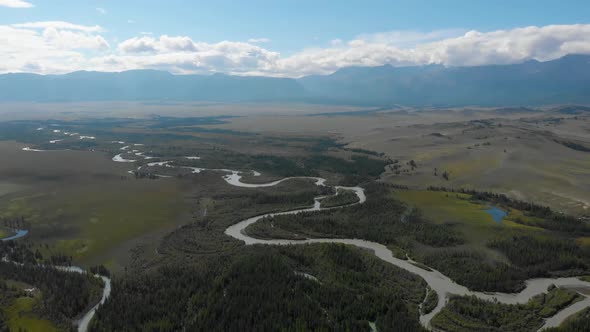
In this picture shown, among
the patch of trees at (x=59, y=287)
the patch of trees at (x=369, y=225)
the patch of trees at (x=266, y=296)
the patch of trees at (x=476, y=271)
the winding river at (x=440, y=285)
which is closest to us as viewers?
the patch of trees at (x=266, y=296)

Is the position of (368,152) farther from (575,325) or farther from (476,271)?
(575,325)

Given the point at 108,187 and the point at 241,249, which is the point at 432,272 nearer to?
the point at 241,249

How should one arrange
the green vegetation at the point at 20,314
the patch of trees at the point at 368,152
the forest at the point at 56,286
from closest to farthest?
the green vegetation at the point at 20,314
the forest at the point at 56,286
the patch of trees at the point at 368,152

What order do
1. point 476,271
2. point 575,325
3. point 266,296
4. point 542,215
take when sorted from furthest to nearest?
1. point 542,215
2. point 476,271
3. point 266,296
4. point 575,325

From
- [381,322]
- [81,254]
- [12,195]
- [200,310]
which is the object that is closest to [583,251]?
[381,322]

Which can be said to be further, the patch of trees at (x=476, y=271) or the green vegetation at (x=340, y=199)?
the green vegetation at (x=340, y=199)

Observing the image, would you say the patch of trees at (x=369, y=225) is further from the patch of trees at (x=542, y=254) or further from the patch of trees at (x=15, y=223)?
the patch of trees at (x=15, y=223)

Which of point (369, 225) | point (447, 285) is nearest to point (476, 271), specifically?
A: point (447, 285)

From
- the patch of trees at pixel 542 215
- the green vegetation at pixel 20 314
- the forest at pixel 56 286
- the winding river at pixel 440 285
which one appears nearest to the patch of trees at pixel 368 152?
the patch of trees at pixel 542 215
